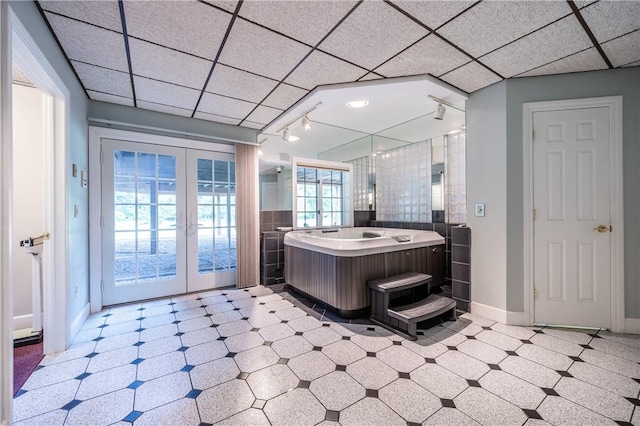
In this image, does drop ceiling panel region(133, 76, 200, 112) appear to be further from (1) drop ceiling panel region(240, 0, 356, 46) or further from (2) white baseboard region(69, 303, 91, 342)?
(2) white baseboard region(69, 303, 91, 342)

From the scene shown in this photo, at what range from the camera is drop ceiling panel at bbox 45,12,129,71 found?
1.71 metres

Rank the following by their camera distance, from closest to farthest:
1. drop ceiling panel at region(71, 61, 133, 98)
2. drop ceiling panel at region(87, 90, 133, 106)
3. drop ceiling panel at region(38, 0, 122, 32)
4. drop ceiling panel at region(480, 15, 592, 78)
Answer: drop ceiling panel at region(38, 0, 122, 32)
drop ceiling panel at region(480, 15, 592, 78)
drop ceiling panel at region(71, 61, 133, 98)
drop ceiling panel at region(87, 90, 133, 106)

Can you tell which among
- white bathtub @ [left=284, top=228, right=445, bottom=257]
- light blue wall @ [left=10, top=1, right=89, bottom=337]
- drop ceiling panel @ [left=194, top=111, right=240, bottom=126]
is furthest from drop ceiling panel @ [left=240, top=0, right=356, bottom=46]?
drop ceiling panel @ [left=194, top=111, right=240, bottom=126]

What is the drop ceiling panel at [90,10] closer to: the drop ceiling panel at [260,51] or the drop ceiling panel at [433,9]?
the drop ceiling panel at [260,51]

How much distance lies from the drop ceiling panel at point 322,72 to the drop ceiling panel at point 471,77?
0.85 meters

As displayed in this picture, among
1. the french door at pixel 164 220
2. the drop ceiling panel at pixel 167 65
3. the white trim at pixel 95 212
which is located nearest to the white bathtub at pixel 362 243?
the french door at pixel 164 220

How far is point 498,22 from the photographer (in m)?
1.71

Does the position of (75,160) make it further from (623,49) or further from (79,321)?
(623,49)

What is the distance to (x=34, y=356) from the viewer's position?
2.02m

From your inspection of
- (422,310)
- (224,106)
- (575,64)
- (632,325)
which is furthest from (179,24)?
(632,325)

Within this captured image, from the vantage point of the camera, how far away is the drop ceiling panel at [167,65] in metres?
1.99

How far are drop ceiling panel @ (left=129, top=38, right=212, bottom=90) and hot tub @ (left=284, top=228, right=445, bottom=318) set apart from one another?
80.3 inches

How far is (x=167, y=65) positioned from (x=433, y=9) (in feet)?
6.83

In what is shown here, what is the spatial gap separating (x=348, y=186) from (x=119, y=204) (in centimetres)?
346
